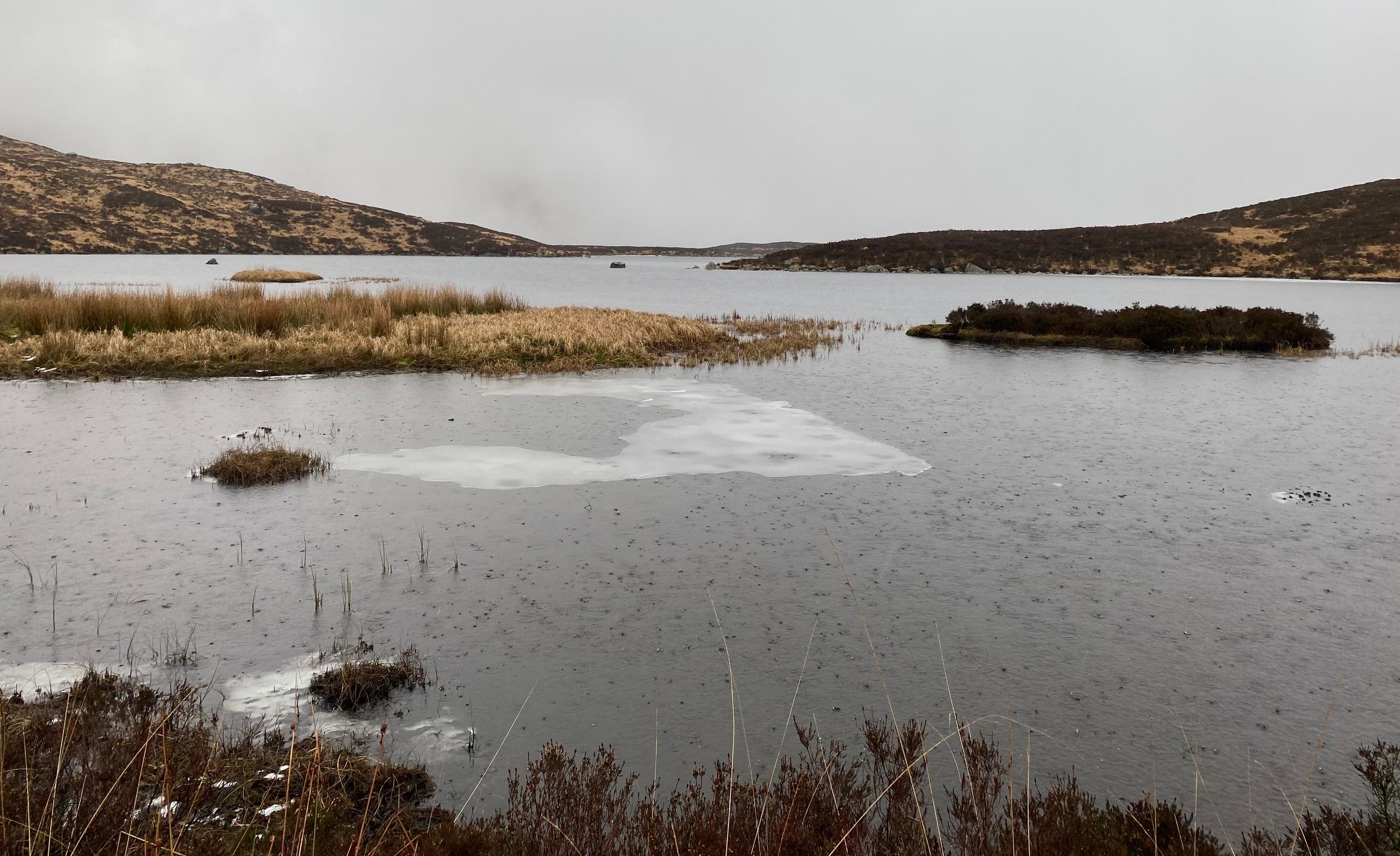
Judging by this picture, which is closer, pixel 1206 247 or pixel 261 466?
pixel 261 466

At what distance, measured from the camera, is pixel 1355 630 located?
7047mm

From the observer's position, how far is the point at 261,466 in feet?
37.2

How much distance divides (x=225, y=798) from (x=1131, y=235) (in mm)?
128811

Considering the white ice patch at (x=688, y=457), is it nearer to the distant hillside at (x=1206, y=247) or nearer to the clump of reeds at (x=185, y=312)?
the clump of reeds at (x=185, y=312)

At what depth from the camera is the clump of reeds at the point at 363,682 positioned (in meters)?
5.72

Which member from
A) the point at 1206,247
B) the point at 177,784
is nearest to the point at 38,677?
the point at 177,784

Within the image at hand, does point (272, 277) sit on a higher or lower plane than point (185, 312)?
higher

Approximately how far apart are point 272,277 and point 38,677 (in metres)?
64.4

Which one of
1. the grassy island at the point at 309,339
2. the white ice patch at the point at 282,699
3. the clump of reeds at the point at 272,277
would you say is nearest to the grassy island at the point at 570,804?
the white ice patch at the point at 282,699

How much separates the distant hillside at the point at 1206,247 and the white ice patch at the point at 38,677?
350 feet

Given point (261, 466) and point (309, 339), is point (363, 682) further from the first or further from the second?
point (309, 339)

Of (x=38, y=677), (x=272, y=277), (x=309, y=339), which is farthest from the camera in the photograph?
(x=272, y=277)

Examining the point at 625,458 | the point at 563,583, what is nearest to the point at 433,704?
the point at 563,583

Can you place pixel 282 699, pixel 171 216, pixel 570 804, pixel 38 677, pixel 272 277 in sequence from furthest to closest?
pixel 171 216, pixel 272 277, pixel 38 677, pixel 282 699, pixel 570 804
